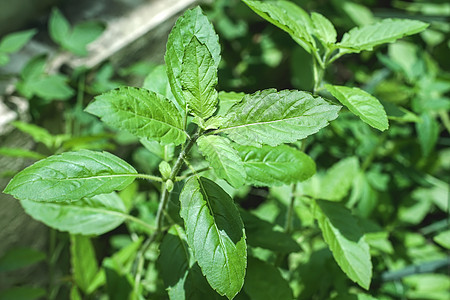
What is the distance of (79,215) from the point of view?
1101mm

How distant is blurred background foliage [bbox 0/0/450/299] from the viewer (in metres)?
1.38

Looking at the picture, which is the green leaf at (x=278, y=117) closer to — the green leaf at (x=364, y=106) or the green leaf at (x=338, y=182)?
the green leaf at (x=364, y=106)

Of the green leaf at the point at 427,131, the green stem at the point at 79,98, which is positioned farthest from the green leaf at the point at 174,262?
the green leaf at the point at 427,131

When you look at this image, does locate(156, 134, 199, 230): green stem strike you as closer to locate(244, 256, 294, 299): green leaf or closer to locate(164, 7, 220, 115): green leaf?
locate(164, 7, 220, 115): green leaf

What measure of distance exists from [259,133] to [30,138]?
1125mm

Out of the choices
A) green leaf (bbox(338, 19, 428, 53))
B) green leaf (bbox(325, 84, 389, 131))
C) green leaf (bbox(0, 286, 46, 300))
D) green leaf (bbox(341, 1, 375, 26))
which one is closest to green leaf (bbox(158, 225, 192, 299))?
green leaf (bbox(325, 84, 389, 131))

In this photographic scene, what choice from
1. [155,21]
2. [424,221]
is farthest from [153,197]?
[424,221]

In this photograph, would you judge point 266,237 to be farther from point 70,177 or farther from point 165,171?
point 70,177

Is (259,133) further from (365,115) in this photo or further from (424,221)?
(424,221)

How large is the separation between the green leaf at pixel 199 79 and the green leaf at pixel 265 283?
0.45 m

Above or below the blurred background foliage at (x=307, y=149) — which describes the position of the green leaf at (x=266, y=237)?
above

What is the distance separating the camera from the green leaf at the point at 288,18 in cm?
87

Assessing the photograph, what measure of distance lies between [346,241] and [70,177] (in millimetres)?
648

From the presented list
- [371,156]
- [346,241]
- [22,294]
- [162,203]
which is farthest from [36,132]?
[371,156]
